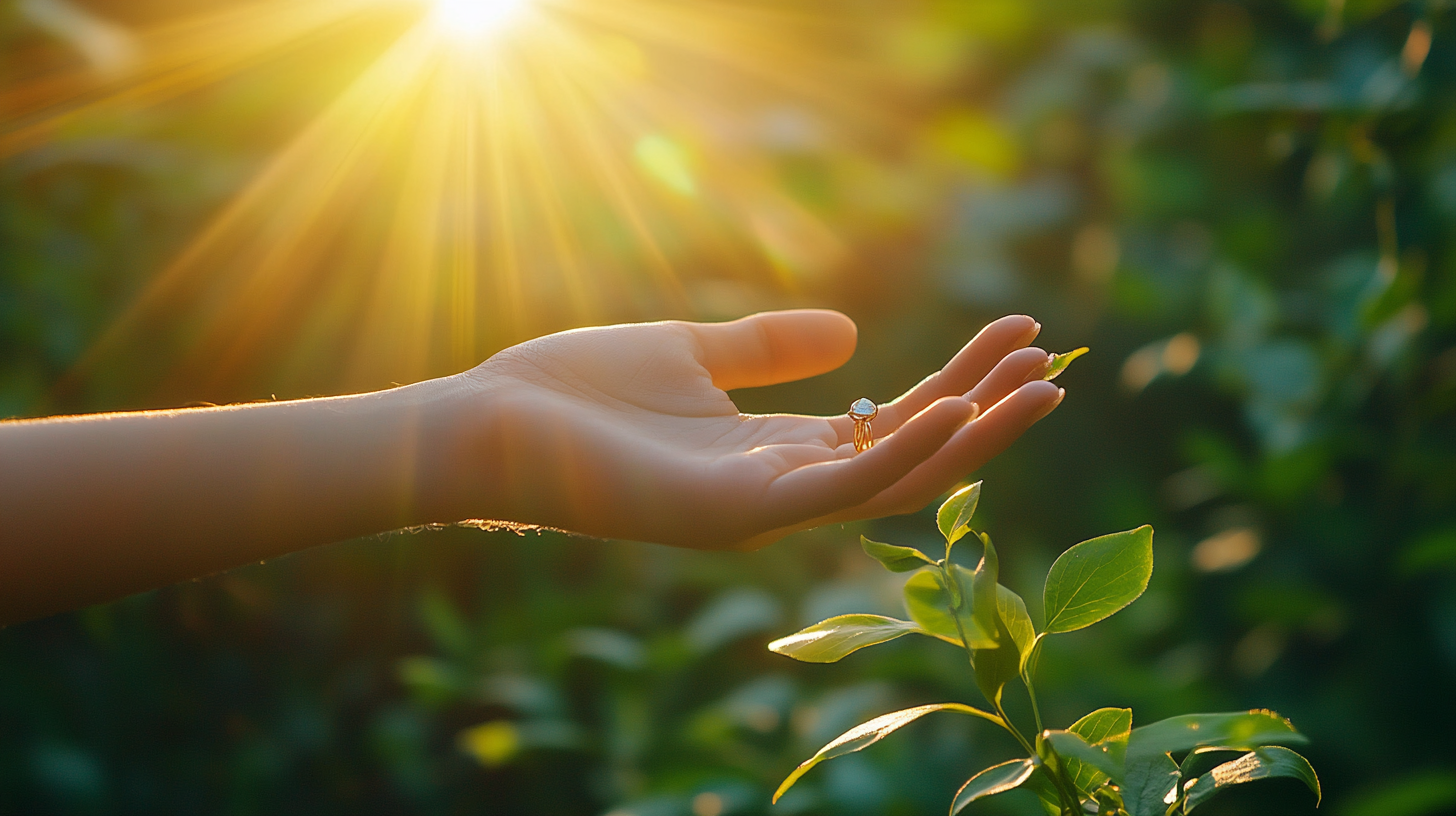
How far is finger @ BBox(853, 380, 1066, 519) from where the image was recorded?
1.75ft

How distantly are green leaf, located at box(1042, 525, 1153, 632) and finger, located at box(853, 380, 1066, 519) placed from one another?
0.54 feet

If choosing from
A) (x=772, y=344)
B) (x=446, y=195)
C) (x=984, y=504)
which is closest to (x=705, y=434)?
(x=772, y=344)

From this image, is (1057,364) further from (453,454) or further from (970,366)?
(453,454)

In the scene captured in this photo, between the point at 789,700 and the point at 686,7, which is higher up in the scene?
the point at 686,7

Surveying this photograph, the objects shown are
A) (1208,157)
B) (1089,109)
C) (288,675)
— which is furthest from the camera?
(1089,109)

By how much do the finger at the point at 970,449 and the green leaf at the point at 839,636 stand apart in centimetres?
20

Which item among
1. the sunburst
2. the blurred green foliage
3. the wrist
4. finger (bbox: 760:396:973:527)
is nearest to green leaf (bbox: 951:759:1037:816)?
finger (bbox: 760:396:973:527)

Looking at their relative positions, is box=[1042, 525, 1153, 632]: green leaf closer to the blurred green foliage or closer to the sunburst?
the blurred green foliage

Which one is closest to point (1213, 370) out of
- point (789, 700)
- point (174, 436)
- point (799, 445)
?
point (789, 700)

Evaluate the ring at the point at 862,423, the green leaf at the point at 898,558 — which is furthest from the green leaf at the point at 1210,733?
the ring at the point at 862,423

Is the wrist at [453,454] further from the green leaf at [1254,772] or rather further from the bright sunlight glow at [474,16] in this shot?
the bright sunlight glow at [474,16]

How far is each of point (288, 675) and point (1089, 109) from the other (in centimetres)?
188

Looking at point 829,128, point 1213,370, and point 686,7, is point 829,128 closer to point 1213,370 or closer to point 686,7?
point 686,7

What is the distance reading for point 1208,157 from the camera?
1651mm
